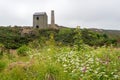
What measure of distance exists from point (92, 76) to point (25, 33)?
3958 centimetres

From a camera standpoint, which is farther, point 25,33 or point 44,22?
point 44,22

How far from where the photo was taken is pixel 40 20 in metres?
55.5

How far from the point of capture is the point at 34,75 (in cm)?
789

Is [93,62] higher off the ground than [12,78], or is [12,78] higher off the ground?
[93,62]

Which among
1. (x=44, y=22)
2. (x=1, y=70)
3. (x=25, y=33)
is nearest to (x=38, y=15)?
(x=44, y=22)

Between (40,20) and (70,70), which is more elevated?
(70,70)

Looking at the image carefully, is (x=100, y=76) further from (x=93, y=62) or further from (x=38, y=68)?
(x=38, y=68)

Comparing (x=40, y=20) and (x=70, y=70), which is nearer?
(x=70, y=70)

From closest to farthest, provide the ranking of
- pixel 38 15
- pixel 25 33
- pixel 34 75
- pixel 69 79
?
pixel 69 79 < pixel 34 75 < pixel 25 33 < pixel 38 15

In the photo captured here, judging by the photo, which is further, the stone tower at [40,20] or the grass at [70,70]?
the stone tower at [40,20]

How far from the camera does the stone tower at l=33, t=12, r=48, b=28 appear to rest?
5525 centimetres

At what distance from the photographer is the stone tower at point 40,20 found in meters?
55.2

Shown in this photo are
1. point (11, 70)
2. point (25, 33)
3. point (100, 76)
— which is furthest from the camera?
point (25, 33)

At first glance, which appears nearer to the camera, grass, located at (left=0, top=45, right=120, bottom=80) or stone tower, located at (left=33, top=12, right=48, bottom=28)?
grass, located at (left=0, top=45, right=120, bottom=80)
